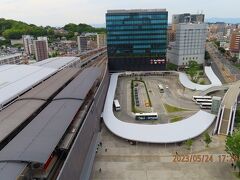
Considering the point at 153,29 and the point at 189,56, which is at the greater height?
the point at 153,29

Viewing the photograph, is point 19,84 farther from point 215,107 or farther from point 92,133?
point 215,107

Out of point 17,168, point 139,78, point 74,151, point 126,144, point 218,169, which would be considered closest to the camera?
point 17,168

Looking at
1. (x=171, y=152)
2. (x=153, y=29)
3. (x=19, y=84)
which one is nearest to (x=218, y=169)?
(x=171, y=152)

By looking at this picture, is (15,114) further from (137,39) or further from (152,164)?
(137,39)

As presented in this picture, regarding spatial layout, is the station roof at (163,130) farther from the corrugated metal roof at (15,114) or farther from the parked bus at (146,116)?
the corrugated metal roof at (15,114)

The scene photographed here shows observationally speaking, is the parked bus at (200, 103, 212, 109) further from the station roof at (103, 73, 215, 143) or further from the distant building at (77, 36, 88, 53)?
the distant building at (77, 36, 88, 53)

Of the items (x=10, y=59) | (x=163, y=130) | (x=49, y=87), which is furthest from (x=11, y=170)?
(x=10, y=59)
